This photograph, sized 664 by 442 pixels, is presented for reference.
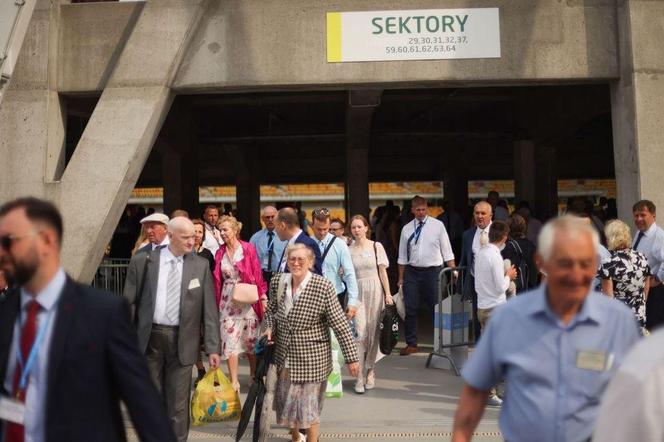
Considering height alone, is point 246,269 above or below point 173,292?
above

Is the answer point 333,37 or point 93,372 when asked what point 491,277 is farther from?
point 93,372

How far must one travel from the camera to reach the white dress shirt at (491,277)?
862 cm

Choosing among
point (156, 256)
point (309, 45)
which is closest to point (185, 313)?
point (156, 256)

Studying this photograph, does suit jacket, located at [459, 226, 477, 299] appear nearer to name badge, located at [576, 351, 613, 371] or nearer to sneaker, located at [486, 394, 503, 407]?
sneaker, located at [486, 394, 503, 407]

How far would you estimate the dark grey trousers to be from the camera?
20.9ft

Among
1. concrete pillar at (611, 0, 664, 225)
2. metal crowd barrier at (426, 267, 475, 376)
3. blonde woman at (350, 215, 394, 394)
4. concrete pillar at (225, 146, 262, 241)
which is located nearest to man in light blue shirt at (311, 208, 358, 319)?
blonde woman at (350, 215, 394, 394)

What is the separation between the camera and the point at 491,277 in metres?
8.66

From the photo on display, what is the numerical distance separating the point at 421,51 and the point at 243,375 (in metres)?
4.63

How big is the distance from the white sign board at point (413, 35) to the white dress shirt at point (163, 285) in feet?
17.4

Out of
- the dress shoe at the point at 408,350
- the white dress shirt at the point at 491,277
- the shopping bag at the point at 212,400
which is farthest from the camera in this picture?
the dress shoe at the point at 408,350

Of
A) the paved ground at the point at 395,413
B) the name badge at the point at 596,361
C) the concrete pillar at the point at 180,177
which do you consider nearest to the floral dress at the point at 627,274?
the paved ground at the point at 395,413

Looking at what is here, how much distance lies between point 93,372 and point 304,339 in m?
3.68

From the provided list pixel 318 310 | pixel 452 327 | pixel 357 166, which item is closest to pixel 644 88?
pixel 452 327

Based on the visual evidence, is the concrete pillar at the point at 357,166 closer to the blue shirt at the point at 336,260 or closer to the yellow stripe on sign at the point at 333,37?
the yellow stripe on sign at the point at 333,37
